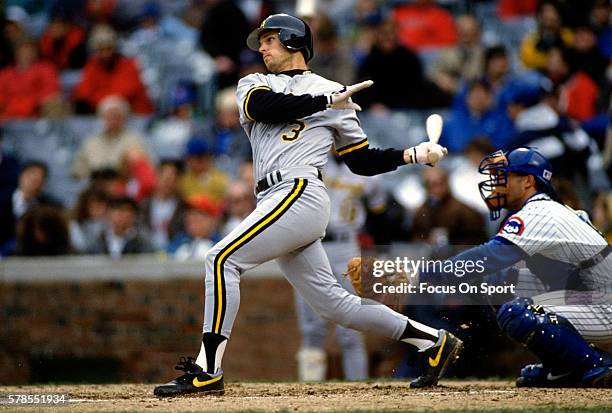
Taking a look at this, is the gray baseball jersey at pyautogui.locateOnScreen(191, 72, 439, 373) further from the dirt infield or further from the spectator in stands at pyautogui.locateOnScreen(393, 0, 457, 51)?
the spectator in stands at pyautogui.locateOnScreen(393, 0, 457, 51)

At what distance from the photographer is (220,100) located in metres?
12.8

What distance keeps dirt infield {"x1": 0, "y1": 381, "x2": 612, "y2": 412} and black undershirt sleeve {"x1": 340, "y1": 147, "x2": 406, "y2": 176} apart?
1.22m

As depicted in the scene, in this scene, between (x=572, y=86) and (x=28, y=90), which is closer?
(x=572, y=86)

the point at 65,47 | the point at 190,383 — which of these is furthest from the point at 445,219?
the point at 65,47

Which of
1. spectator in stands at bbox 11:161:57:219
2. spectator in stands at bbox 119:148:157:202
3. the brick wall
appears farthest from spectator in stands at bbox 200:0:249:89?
the brick wall

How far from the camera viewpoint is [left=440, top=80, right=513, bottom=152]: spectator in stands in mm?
10859

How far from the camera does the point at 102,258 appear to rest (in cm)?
1079

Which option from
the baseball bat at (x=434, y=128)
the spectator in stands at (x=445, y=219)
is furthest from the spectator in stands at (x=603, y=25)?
the baseball bat at (x=434, y=128)

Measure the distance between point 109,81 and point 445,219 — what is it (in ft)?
17.8

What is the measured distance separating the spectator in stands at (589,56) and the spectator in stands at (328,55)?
2.27 m

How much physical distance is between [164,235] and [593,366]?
19.4 feet

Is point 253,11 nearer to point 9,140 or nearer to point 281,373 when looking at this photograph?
point 9,140

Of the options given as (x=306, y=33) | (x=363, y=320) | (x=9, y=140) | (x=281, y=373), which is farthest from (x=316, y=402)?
(x=9, y=140)

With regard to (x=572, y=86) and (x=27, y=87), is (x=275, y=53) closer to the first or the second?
(x=572, y=86)
